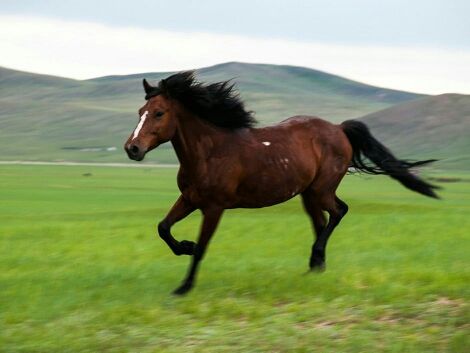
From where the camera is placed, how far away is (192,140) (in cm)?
1117

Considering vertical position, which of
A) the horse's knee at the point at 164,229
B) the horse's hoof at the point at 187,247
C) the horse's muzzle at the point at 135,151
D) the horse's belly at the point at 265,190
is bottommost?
the horse's hoof at the point at 187,247

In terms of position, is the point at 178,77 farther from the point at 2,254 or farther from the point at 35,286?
Answer: the point at 2,254

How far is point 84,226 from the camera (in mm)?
23438

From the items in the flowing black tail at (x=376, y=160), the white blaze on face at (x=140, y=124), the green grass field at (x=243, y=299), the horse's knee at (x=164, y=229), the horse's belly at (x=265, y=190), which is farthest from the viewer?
the flowing black tail at (x=376, y=160)

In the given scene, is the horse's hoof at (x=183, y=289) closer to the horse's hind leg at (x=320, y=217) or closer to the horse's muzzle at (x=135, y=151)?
the horse's muzzle at (x=135, y=151)

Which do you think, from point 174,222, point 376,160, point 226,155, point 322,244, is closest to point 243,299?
point 174,222

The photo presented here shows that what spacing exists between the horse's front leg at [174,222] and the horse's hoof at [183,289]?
0.50 metres

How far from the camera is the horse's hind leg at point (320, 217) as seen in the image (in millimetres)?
12398

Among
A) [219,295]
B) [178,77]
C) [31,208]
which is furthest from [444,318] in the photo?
[31,208]

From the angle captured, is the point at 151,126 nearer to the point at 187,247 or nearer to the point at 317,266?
the point at 187,247

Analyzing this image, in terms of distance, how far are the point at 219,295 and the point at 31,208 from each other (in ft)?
→ 124

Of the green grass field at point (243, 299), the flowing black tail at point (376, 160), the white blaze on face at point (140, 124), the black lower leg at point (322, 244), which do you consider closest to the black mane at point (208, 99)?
the white blaze on face at point (140, 124)

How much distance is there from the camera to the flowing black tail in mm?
13461

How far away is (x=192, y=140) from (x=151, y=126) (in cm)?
67
